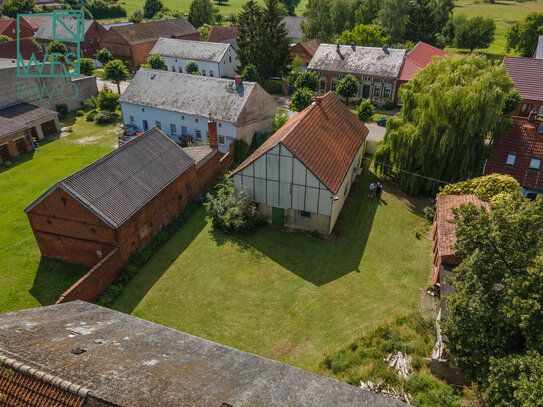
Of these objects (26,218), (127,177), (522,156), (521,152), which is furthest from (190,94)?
(522,156)

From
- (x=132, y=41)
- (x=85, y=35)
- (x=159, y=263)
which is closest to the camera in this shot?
(x=159, y=263)

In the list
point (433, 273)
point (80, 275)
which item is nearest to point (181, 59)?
point (80, 275)

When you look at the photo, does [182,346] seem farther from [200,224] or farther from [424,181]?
[424,181]

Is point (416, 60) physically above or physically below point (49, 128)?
above

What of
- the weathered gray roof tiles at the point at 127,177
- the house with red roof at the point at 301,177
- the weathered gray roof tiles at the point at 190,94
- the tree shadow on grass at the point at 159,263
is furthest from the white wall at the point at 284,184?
the weathered gray roof tiles at the point at 190,94

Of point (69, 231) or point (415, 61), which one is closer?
point (69, 231)

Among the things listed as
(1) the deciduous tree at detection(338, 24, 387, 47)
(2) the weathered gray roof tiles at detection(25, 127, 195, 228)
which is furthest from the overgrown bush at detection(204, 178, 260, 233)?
(1) the deciduous tree at detection(338, 24, 387, 47)

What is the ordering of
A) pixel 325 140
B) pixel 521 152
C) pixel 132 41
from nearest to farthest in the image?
1. pixel 521 152
2. pixel 325 140
3. pixel 132 41

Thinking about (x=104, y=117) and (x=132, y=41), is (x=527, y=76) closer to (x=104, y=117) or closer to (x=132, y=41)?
(x=104, y=117)
